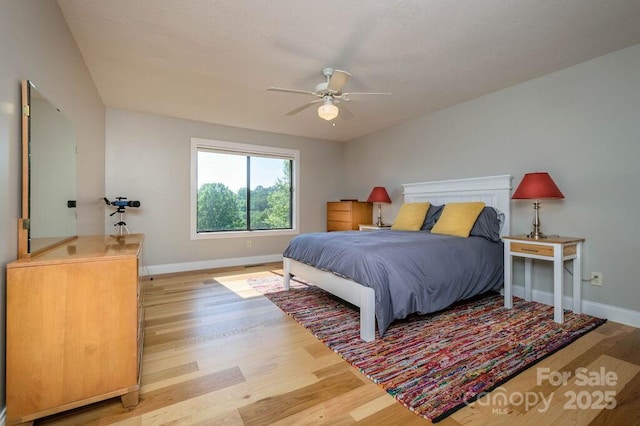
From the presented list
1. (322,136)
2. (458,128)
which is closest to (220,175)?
(322,136)

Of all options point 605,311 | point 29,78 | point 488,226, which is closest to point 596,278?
point 605,311

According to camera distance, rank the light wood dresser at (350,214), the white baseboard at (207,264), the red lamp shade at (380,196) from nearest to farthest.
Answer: the white baseboard at (207,264) → the red lamp shade at (380,196) → the light wood dresser at (350,214)

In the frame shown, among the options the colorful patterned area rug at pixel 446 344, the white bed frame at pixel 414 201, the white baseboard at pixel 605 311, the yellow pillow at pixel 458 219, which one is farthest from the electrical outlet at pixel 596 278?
the yellow pillow at pixel 458 219

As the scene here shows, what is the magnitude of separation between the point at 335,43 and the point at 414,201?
274cm

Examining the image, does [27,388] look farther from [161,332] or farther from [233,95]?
[233,95]

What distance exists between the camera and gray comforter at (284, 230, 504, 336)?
2.28 meters

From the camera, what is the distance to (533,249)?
2.69m

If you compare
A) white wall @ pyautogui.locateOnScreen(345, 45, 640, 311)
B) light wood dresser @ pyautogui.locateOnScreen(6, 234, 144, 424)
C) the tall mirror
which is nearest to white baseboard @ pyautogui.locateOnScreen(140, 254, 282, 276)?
the tall mirror

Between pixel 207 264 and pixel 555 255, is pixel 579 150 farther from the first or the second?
pixel 207 264

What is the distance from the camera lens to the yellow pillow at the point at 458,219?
3198mm

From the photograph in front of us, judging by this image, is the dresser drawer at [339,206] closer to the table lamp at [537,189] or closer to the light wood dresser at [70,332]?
the table lamp at [537,189]

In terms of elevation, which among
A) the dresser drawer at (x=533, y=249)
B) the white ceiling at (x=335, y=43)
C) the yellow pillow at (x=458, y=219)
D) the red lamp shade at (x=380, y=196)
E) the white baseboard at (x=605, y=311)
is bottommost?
the white baseboard at (x=605, y=311)

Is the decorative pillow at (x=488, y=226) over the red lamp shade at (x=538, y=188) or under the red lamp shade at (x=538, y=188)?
under

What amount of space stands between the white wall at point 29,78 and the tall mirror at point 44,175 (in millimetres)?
36
